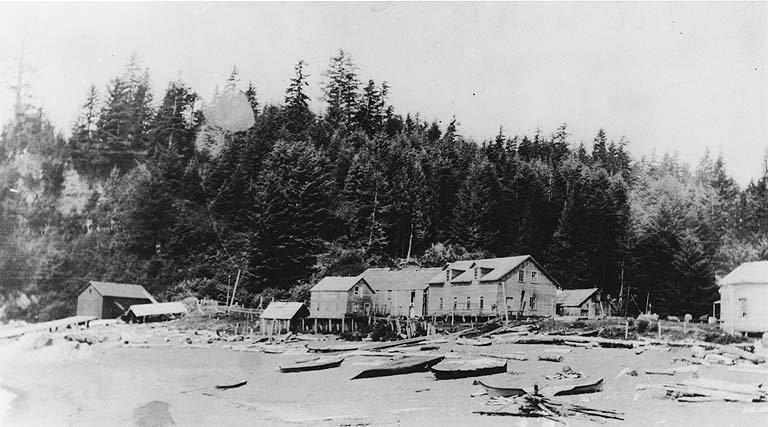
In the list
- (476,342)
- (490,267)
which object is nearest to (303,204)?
(490,267)

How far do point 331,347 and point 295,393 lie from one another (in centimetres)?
482

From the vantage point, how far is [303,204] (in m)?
20.6

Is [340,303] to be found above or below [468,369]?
above

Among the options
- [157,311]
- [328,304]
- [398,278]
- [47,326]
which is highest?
[398,278]

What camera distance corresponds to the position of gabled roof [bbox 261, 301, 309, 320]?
65.5 ft

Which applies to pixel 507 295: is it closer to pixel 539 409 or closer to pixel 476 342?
pixel 476 342

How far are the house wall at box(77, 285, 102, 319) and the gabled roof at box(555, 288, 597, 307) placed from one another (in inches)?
637

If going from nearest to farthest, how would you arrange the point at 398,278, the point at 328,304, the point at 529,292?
the point at 328,304 → the point at 529,292 → the point at 398,278

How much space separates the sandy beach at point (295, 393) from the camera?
9992 mm

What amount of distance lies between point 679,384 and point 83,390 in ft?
38.2

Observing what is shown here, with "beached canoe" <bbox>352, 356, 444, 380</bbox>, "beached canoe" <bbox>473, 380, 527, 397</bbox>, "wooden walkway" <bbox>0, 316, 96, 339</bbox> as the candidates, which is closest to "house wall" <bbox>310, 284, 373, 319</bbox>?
"beached canoe" <bbox>352, 356, 444, 380</bbox>

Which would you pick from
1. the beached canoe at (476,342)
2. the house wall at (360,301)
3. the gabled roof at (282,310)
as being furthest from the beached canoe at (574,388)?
the house wall at (360,301)

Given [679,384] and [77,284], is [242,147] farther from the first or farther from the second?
[679,384]

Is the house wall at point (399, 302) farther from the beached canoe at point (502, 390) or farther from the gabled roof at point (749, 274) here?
the beached canoe at point (502, 390)
